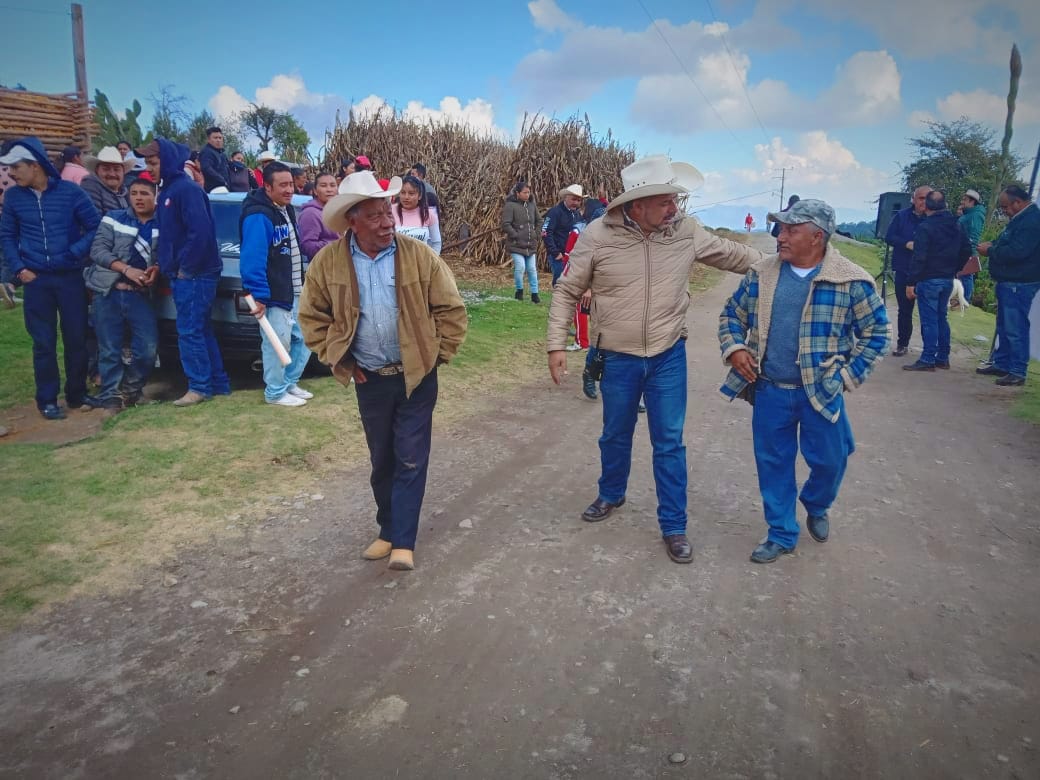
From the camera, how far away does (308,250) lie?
7238 millimetres

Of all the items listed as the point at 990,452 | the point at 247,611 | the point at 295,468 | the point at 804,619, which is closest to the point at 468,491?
the point at 295,468

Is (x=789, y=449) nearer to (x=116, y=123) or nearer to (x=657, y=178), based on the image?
(x=657, y=178)

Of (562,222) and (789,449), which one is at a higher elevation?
(562,222)

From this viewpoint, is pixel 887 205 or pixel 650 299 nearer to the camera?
pixel 650 299

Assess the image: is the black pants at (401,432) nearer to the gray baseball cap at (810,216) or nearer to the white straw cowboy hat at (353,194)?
the white straw cowboy hat at (353,194)

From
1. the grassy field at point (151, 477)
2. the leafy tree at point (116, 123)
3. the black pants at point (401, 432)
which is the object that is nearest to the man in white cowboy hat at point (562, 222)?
the grassy field at point (151, 477)

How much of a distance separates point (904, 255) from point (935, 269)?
1250 mm

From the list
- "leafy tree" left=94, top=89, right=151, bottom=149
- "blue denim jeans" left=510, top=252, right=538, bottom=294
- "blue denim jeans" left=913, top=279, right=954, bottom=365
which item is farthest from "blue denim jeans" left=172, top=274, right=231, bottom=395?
"leafy tree" left=94, top=89, right=151, bottom=149

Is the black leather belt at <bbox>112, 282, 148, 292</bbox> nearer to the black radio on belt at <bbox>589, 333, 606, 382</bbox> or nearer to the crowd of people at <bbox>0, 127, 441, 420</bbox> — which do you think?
the crowd of people at <bbox>0, 127, 441, 420</bbox>

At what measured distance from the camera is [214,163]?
1161 centimetres

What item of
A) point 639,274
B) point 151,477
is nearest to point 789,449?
point 639,274

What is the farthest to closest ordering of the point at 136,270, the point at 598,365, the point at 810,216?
1. the point at 136,270
2. the point at 598,365
3. the point at 810,216

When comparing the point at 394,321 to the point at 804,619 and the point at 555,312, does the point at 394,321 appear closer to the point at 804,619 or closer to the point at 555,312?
the point at 555,312

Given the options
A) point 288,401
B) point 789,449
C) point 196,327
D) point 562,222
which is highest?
point 562,222
